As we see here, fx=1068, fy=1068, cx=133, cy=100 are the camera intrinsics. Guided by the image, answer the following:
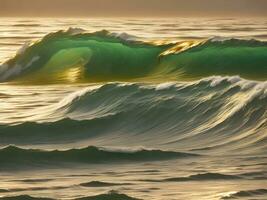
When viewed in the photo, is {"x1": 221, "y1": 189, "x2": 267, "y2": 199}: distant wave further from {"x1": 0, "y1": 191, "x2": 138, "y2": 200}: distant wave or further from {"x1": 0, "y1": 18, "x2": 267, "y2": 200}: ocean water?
{"x1": 0, "y1": 191, "x2": 138, "y2": 200}: distant wave

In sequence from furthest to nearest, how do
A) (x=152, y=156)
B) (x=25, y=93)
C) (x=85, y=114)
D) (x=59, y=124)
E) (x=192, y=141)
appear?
1. (x=25, y=93)
2. (x=85, y=114)
3. (x=59, y=124)
4. (x=192, y=141)
5. (x=152, y=156)

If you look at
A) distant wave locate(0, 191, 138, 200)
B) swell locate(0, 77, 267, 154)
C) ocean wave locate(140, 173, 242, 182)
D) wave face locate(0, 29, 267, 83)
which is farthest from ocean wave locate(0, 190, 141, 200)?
wave face locate(0, 29, 267, 83)

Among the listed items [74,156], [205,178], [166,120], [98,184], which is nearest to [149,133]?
[166,120]

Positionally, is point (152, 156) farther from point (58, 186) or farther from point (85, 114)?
point (85, 114)

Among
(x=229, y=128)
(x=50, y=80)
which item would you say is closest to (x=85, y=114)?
(x=229, y=128)

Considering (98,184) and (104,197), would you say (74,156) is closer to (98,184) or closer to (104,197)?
(98,184)

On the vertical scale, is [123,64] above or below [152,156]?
above
